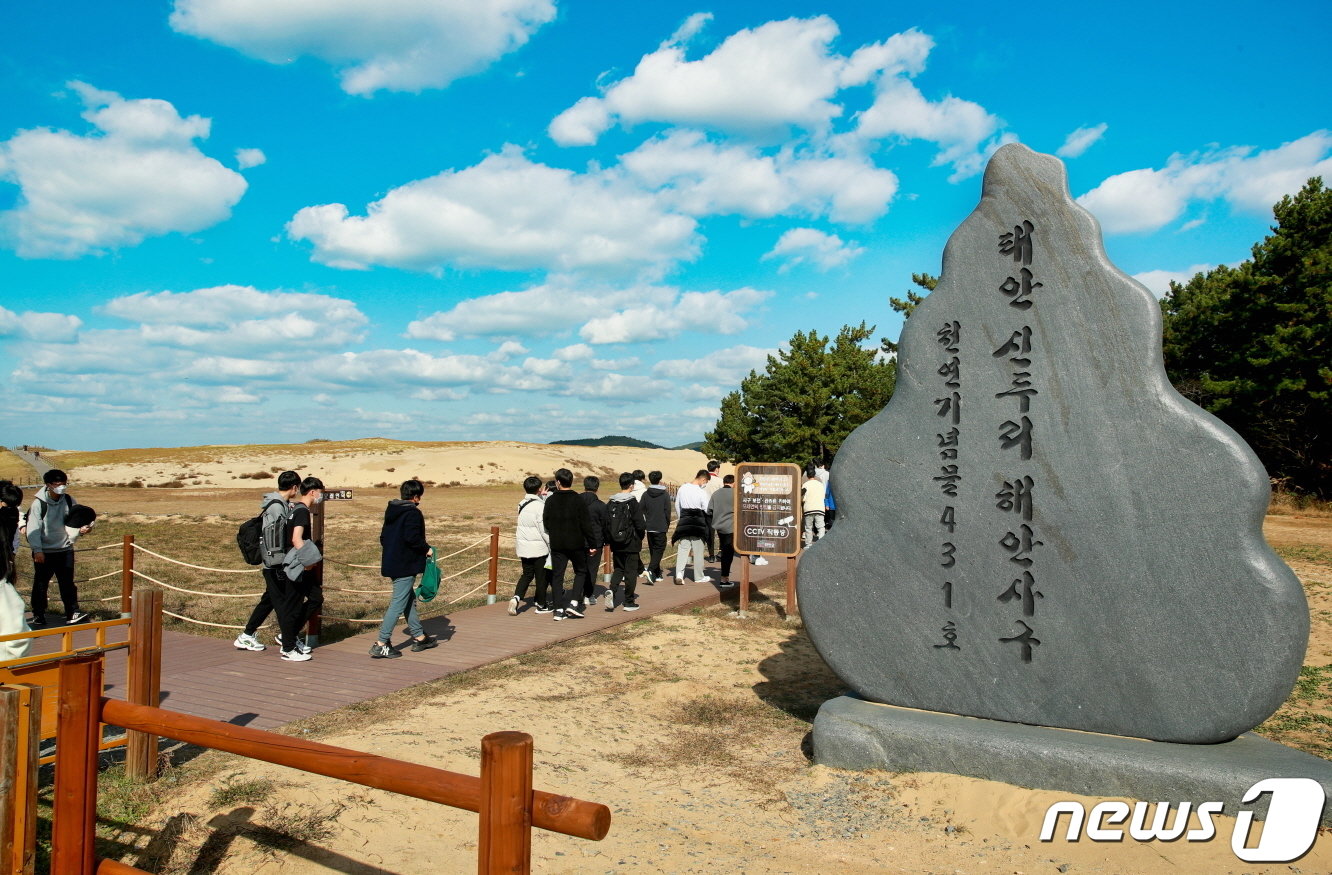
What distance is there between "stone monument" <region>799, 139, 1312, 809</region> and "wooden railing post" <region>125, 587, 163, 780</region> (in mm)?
4214

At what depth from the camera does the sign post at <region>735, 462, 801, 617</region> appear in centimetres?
1106

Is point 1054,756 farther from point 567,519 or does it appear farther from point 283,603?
point 283,603

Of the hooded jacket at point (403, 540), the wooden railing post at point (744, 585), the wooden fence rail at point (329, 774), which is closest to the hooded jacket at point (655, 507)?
the wooden railing post at point (744, 585)

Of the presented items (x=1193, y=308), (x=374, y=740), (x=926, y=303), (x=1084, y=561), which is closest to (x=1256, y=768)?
(x=1084, y=561)

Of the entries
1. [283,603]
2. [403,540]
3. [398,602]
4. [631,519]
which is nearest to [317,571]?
[283,603]

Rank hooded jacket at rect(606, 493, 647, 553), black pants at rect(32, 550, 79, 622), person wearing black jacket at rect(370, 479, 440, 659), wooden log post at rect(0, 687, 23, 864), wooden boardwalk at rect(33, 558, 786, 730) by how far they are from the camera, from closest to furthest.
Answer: wooden log post at rect(0, 687, 23, 864) → wooden boardwalk at rect(33, 558, 786, 730) → person wearing black jacket at rect(370, 479, 440, 659) → black pants at rect(32, 550, 79, 622) → hooded jacket at rect(606, 493, 647, 553)

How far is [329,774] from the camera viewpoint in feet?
9.83

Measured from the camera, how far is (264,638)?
380 inches

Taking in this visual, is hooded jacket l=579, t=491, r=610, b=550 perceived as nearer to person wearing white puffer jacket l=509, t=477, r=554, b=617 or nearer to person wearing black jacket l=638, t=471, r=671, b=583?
person wearing white puffer jacket l=509, t=477, r=554, b=617

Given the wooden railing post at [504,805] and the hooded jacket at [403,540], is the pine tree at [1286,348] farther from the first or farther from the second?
the wooden railing post at [504,805]

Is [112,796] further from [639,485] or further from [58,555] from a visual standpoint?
[639,485]

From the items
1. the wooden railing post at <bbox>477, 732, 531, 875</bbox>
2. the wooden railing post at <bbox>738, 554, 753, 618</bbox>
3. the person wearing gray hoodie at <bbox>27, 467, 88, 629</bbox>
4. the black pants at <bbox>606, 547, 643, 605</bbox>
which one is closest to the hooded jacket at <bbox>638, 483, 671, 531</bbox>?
the black pants at <bbox>606, 547, 643, 605</bbox>

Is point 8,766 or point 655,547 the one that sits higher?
point 8,766

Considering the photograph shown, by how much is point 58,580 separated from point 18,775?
7.62 m
